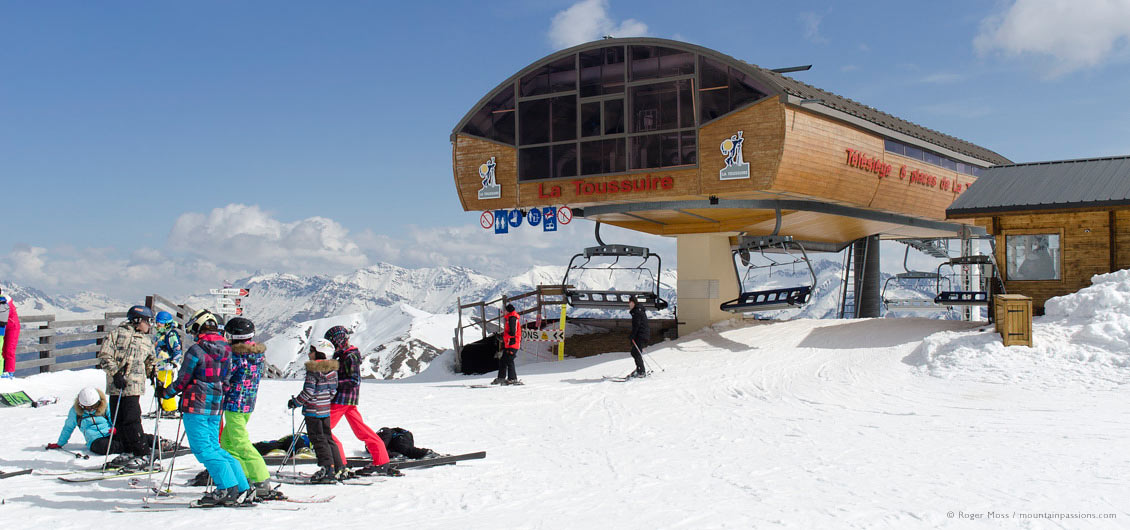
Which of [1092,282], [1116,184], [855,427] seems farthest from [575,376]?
[1116,184]

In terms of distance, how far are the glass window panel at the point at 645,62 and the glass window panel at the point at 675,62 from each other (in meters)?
0.13

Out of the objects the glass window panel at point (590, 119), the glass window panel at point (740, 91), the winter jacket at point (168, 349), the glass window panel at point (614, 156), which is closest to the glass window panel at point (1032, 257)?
the glass window panel at point (740, 91)

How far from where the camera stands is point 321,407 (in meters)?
8.17

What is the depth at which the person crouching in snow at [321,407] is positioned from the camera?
812 cm

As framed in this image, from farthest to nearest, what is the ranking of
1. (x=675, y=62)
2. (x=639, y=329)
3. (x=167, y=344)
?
(x=675, y=62) < (x=639, y=329) < (x=167, y=344)

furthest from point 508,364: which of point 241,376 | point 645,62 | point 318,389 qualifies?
point 241,376

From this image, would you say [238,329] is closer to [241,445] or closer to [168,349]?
[241,445]

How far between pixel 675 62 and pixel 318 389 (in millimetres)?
15035

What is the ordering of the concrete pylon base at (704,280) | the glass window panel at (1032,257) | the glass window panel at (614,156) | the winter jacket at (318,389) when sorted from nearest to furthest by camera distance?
the winter jacket at (318,389) < the glass window panel at (1032,257) < the glass window panel at (614,156) < the concrete pylon base at (704,280)

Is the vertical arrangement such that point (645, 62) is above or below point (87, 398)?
above

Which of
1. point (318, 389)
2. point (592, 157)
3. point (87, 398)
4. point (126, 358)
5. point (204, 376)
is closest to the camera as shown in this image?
point (204, 376)

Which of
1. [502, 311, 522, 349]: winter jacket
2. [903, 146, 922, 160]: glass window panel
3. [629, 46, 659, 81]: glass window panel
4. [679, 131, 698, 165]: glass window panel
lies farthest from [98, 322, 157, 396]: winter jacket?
[903, 146, 922, 160]: glass window panel

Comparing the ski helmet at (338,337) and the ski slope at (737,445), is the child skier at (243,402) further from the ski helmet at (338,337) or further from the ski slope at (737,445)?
the ski helmet at (338,337)

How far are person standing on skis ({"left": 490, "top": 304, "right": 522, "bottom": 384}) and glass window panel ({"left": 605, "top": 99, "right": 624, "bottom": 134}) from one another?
5872 millimetres
